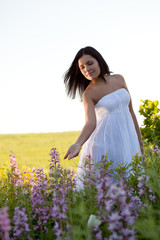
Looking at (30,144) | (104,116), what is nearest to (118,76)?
(104,116)

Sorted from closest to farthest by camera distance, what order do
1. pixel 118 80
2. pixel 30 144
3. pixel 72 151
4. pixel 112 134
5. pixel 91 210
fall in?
pixel 91 210 → pixel 72 151 → pixel 112 134 → pixel 118 80 → pixel 30 144

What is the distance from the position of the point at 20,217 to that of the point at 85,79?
315cm

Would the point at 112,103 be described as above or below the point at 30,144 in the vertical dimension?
below

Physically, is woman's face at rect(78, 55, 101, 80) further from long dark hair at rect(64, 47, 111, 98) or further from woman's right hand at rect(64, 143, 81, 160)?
woman's right hand at rect(64, 143, 81, 160)

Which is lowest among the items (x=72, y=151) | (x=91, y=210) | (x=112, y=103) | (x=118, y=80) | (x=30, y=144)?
(x=91, y=210)

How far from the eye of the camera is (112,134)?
3863 mm

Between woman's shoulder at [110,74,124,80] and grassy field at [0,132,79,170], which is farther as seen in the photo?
grassy field at [0,132,79,170]

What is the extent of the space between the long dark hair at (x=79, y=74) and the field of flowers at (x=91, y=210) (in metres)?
2.08

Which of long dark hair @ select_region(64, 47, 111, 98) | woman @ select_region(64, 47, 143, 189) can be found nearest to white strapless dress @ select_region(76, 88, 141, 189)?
woman @ select_region(64, 47, 143, 189)

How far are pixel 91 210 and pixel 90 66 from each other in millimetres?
2602

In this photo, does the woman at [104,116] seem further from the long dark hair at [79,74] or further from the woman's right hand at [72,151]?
the woman's right hand at [72,151]

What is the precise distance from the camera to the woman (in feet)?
12.4

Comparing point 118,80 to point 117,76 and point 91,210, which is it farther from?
point 91,210

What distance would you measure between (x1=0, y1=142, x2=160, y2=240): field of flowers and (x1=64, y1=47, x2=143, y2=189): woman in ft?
4.10
